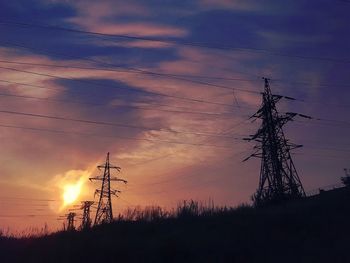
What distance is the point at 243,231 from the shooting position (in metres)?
22.5

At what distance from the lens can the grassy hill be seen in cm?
1972

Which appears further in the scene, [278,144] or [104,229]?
[278,144]

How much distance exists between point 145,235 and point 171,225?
5.85ft

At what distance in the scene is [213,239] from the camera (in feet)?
70.2

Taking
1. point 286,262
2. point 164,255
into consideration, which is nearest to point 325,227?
point 286,262

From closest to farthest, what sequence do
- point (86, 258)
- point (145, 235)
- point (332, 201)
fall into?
point (86, 258), point (145, 235), point (332, 201)

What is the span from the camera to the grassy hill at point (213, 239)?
19.7m

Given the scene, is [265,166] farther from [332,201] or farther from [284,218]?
[284,218]

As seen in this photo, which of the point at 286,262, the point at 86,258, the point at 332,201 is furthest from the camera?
the point at 332,201

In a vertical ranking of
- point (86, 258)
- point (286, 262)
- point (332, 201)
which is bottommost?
point (286, 262)

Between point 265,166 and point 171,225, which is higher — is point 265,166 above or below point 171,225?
above

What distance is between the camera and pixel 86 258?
22.3 metres

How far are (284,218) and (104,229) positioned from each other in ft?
30.1

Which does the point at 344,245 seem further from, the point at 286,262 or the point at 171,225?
the point at 171,225
